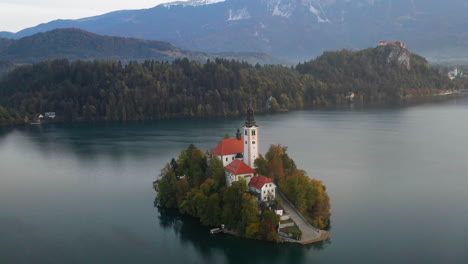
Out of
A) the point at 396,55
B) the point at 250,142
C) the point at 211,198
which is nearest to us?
the point at 211,198

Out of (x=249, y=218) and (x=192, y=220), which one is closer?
(x=249, y=218)

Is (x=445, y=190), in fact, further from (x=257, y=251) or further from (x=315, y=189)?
(x=257, y=251)

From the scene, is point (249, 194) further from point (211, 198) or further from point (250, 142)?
point (250, 142)

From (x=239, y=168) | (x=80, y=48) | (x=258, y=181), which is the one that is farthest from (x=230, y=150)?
(x=80, y=48)

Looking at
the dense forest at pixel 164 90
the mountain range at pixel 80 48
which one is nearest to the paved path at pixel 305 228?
the dense forest at pixel 164 90

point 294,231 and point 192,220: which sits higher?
point 294,231

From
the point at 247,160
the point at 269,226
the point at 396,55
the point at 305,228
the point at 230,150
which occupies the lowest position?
the point at 305,228

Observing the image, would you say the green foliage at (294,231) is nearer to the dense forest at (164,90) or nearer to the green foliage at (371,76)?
the dense forest at (164,90)

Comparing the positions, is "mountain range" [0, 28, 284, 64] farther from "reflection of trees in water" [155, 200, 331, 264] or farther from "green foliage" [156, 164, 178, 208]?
"reflection of trees in water" [155, 200, 331, 264]

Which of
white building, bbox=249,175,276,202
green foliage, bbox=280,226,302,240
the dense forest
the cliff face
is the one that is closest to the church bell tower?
white building, bbox=249,175,276,202

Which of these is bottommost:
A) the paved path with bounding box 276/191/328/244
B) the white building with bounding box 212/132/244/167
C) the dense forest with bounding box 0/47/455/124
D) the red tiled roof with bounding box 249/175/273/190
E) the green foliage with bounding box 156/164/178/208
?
the paved path with bounding box 276/191/328/244
